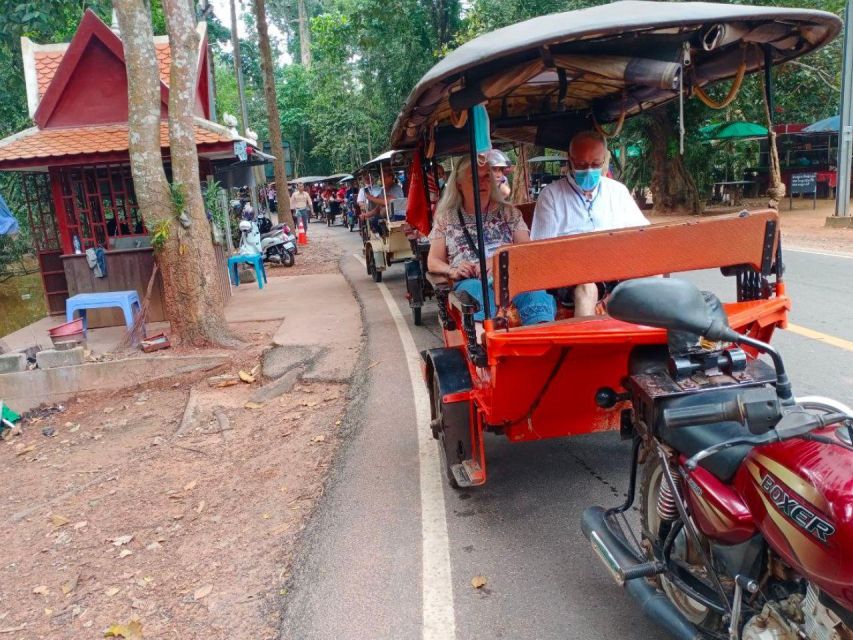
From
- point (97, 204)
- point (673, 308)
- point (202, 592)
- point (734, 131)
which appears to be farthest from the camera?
point (734, 131)

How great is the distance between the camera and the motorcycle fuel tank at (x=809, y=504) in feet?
6.04

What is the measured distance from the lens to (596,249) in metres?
3.35

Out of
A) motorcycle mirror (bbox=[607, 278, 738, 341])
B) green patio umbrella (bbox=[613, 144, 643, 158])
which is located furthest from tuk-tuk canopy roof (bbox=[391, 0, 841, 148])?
green patio umbrella (bbox=[613, 144, 643, 158])

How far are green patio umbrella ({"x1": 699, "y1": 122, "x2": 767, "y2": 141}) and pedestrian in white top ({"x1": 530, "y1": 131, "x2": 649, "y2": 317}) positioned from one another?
19.1m

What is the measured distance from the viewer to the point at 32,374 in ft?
26.3

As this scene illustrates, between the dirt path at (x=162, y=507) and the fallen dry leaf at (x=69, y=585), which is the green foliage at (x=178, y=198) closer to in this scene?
the dirt path at (x=162, y=507)

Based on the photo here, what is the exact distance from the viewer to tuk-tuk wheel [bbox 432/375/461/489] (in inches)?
171

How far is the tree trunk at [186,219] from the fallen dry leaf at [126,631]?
18.6ft

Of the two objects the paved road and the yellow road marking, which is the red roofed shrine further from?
the yellow road marking

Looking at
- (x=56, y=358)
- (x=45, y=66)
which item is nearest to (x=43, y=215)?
(x=45, y=66)

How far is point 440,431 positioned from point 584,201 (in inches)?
78.5

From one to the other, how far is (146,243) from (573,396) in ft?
33.2

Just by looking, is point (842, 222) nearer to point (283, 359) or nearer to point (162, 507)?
point (283, 359)

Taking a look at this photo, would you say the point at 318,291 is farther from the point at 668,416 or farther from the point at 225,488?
the point at 668,416
